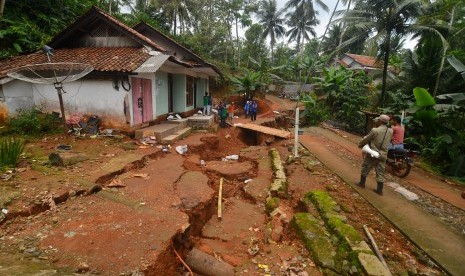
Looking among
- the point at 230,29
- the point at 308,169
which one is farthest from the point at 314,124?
the point at 230,29

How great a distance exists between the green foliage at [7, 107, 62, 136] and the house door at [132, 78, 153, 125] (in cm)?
268

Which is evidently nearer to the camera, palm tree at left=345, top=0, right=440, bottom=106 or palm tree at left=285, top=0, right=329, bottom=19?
palm tree at left=345, top=0, right=440, bottom=106

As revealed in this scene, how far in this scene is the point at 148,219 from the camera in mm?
4258

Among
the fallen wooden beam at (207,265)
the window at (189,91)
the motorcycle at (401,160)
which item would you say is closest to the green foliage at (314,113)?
the window at (189,91)

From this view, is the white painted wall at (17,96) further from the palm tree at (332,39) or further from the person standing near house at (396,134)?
the palm tree at (332,39)

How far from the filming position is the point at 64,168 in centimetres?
621

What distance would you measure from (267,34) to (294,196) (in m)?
38.0

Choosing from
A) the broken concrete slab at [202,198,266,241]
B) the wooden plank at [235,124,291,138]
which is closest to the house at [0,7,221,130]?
the wooden plank at [235,124,291,138]

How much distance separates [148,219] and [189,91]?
12.1 m

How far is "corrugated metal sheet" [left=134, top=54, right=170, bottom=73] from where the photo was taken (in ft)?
28.6

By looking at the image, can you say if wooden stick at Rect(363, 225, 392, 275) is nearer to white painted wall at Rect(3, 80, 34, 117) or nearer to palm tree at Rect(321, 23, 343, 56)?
white painted wall at Rect(3, 80, 34, 117)

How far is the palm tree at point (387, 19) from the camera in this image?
12.0m

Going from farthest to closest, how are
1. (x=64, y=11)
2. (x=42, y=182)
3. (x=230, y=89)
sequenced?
1. (x=230, y=89)
2. (x=64, y=11)
3. (x=42, y=182)

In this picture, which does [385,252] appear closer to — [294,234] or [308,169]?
[294,234]
